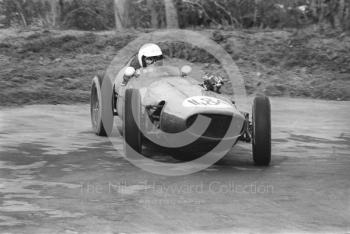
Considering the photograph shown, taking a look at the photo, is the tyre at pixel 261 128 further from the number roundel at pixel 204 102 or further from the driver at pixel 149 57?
the driver at pixel 149 57

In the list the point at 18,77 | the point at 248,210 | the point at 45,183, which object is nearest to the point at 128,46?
the point at 18,77

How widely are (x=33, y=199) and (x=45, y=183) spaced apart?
818 millimetres

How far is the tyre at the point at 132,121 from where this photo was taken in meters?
9.88

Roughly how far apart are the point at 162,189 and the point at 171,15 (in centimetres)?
1419

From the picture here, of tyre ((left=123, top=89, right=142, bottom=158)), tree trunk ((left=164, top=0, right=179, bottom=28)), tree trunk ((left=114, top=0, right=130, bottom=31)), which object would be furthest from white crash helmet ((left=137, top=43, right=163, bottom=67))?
tree trunk ((left=114, top=0, right=130, bottom=31))

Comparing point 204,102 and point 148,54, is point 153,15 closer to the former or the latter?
point 148,54

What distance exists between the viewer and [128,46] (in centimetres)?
2070

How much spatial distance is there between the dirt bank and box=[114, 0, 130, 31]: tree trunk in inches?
64.0

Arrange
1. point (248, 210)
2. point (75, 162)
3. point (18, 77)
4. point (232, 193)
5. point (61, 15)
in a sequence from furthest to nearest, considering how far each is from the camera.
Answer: point (61, 15) < point (18, 77) < point (75, 162) < point (232, 193) < point (248, 210)

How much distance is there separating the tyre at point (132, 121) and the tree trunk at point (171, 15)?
40.3 feet

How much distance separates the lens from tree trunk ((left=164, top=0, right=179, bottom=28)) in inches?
875

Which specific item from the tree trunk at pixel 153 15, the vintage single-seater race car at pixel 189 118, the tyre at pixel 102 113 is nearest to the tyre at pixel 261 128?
the vintage single-seater race car at pixel 189 118

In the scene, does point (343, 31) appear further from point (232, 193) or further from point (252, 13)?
point (232, 193)

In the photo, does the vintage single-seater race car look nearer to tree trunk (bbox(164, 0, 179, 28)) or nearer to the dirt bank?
the dirt bank
